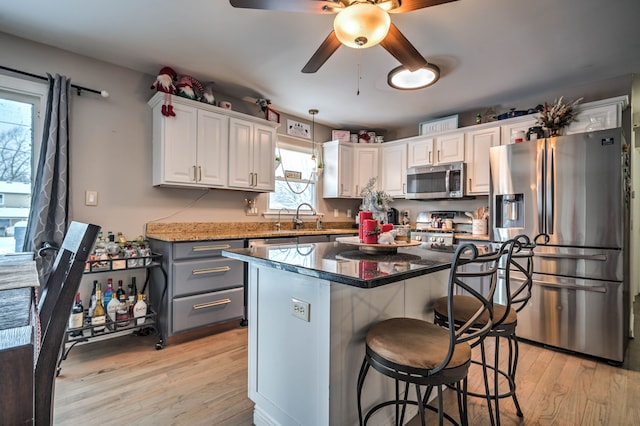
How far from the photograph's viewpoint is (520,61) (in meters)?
2.62

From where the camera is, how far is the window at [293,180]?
13.4 ft

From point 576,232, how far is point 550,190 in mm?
385

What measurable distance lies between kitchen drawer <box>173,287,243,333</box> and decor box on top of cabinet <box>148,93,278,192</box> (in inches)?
41.4

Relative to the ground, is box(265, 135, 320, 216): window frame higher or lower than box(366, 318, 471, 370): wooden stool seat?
higher

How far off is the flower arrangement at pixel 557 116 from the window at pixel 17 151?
433 centimetres

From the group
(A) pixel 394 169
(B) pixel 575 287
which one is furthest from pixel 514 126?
(B) pixel 575 287

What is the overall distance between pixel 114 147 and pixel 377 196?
245 cm

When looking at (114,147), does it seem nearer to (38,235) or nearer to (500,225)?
(38,235)

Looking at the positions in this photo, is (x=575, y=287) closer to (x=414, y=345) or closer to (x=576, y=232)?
(x=576, y=232)

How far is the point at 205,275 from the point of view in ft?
8.90

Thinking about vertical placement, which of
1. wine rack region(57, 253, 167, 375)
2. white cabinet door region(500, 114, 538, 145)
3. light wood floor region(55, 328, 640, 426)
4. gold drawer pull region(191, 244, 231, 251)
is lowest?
light wood floor region(55, 328, 640, 426)

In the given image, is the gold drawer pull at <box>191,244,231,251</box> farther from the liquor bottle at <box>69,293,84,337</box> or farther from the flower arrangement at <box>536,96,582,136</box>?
the flower arrangement at <box>536,96,582,136</box>

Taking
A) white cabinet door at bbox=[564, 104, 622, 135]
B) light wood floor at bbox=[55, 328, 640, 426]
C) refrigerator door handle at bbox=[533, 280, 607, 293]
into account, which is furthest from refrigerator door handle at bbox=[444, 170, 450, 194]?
light wood floor at bbox=[55, 328, 640, 426]

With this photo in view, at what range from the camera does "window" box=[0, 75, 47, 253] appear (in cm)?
233
